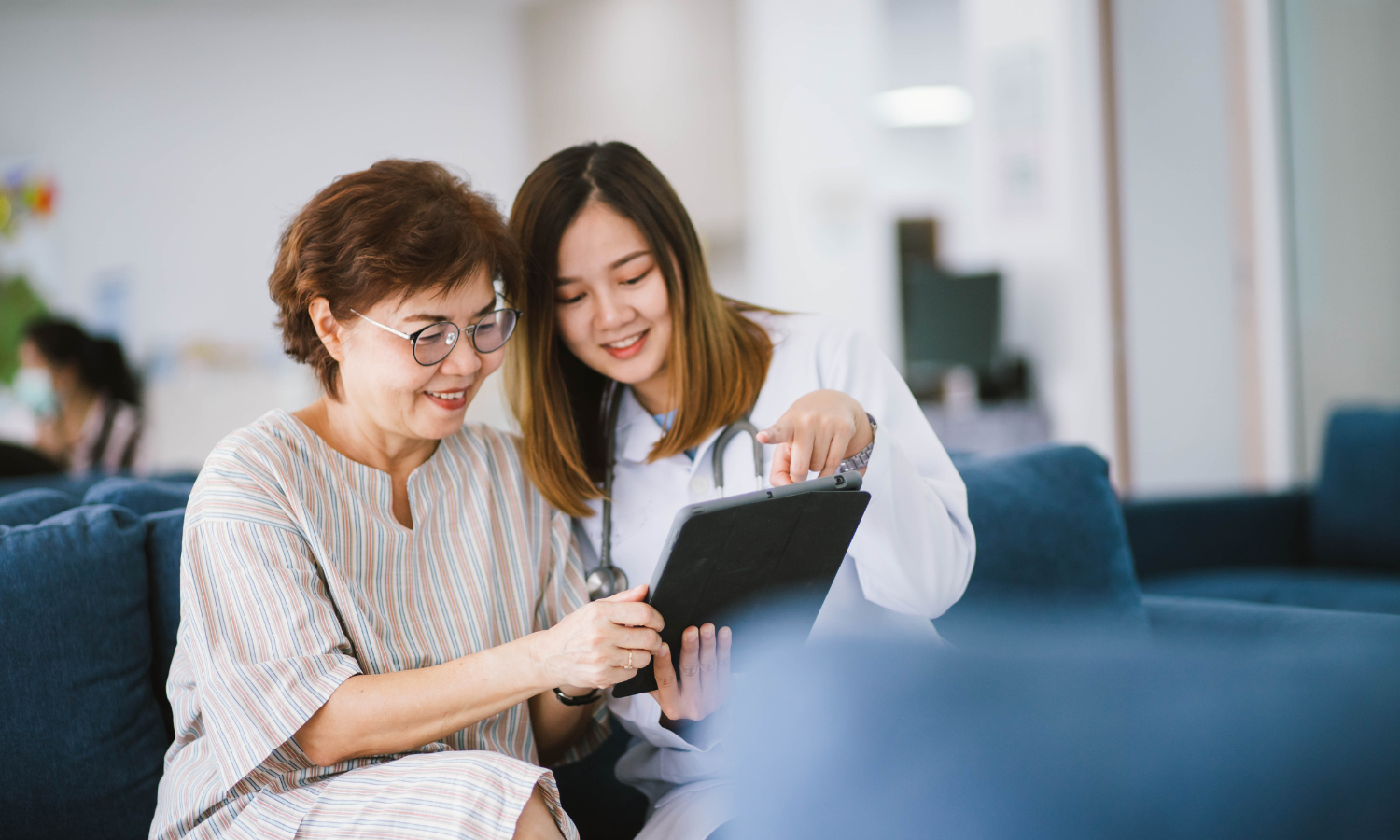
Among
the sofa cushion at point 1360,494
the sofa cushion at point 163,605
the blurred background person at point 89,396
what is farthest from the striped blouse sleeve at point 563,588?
the blurred background person at point 89,396

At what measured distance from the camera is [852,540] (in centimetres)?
138

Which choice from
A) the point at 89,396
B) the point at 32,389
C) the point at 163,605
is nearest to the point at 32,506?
the point at 163,605

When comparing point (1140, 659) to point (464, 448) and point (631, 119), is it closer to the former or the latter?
point (464, 448)

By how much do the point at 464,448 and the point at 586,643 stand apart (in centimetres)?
46

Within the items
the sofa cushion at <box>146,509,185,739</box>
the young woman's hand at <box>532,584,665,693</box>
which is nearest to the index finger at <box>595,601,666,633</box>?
the young woman's hand at <box>532,584,665,693</box>

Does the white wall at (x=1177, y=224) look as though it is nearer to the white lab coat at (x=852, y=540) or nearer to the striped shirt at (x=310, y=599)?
the white lab coat at (x=852, y=540)

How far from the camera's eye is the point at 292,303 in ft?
4.23

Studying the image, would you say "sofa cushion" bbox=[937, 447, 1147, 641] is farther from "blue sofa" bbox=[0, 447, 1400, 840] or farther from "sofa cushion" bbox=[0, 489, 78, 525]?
"sofa cushion" bbox=[0, 489, 78, 525]

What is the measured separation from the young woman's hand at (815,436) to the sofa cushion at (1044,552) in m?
0.65

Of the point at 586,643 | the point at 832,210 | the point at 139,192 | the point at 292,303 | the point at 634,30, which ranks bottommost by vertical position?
the point at 586,643

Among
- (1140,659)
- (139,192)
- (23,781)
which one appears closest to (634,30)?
(139,192)

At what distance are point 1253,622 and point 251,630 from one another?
1530 millimetres

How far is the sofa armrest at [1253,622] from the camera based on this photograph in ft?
5.17

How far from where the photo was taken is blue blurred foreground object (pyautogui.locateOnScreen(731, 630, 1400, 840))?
0.62 meters
